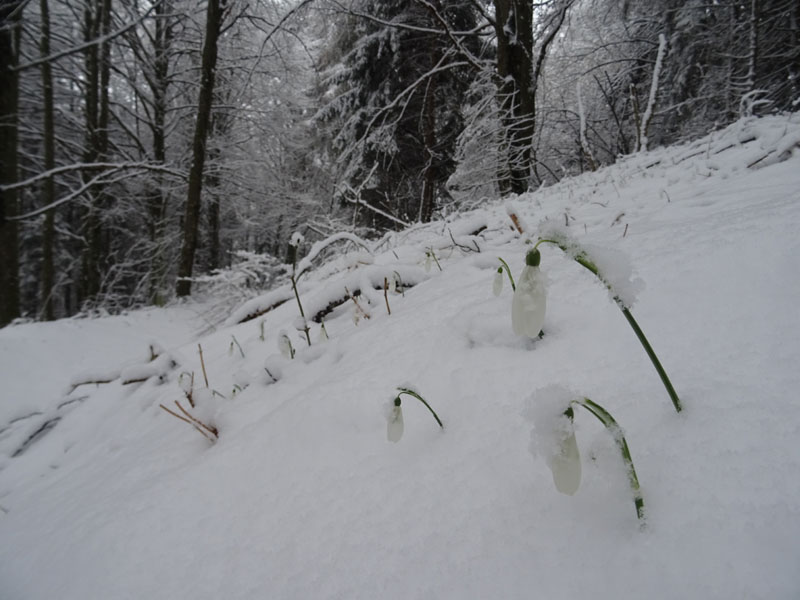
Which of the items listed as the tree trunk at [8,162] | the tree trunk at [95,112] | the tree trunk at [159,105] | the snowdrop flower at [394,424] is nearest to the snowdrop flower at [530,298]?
the snowdrop flower at [394,424]

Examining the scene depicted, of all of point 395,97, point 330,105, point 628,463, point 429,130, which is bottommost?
point 628,463

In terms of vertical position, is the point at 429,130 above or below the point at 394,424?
above

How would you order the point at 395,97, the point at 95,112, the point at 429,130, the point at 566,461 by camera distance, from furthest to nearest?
the point at 395,97, the point at 429,130, the point at 95,112, the point at 566,461

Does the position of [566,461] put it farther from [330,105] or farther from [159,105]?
[159,105]

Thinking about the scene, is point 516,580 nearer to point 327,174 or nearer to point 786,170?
point 786,170

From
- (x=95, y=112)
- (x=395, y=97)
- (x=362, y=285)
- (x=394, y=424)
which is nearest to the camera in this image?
(x=394, y=424)

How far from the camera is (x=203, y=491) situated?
2.72 feet

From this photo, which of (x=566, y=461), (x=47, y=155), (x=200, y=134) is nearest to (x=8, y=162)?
(x=47, y=155)

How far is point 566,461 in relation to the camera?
415mm

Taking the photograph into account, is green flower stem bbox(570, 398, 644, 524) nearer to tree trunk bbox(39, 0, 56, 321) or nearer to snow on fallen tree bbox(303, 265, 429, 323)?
snow on fallen tree bbox(303, 265, 429, 323)

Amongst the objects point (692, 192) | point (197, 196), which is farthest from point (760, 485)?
point (197, 196)

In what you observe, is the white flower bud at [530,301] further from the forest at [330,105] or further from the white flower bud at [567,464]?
the forest at [330,105]

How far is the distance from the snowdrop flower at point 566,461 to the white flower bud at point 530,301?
0.16 meters

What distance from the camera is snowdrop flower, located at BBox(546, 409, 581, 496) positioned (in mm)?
414
